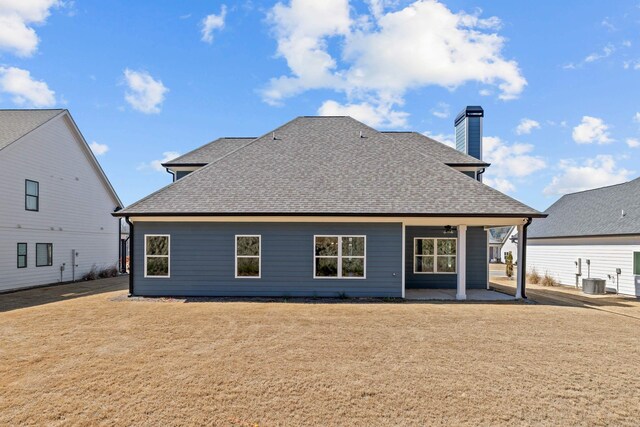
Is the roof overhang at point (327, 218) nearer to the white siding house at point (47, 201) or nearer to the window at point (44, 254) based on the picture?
the white siding house at point (47, 201)

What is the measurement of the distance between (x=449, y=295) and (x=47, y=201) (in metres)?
19.4

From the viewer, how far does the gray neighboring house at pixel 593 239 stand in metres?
16.4

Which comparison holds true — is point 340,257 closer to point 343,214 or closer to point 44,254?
point 343,214

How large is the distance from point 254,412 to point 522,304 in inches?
431

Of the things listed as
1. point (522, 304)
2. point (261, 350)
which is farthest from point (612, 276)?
point (261, 350)

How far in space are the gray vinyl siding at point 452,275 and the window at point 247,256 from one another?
681cm

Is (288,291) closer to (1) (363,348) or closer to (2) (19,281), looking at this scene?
(1) (363,348)

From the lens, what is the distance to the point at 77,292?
1498 centimetres

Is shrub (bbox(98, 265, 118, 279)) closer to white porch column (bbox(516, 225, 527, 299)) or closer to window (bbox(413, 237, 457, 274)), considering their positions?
window (bbox(413, 237, 457, 274))

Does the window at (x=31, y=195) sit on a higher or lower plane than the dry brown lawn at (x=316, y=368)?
higher

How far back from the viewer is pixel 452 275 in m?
15.7

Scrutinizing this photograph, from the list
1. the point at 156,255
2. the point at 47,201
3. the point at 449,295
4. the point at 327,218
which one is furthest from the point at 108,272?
the point at 449,295

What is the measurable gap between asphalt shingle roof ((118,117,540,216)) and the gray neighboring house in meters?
7.97

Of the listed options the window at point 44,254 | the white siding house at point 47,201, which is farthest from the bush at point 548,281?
the window at point 44,254
